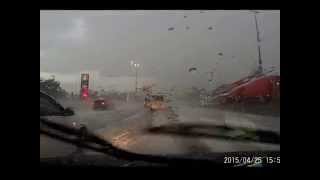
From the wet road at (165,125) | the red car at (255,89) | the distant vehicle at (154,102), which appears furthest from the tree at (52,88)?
the red car at (255,89)

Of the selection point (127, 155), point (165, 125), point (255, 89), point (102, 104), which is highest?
point (255, 89)

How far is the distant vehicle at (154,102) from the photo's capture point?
2912 millimetres

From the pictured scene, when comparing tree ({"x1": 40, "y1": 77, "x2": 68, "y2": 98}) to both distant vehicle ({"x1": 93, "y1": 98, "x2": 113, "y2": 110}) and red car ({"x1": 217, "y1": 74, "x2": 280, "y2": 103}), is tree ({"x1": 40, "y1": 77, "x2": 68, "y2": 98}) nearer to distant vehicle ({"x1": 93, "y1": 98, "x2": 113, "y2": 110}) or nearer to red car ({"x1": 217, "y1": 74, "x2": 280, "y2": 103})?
distant vehicle ({"x1": 93, "y1": 98, "x2": 113, "y2": 110})

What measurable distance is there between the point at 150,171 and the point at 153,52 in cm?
98

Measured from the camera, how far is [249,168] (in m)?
2.89

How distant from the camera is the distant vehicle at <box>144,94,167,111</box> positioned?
9.55 feet

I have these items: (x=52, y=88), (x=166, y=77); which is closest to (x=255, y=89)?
(x=166, y=77)

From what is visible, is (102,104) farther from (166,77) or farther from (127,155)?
(166,77)

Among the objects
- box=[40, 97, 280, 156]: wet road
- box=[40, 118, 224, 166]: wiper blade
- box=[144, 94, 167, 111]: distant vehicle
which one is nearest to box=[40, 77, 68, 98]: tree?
box=[40, 97, 280, 156]: wet road

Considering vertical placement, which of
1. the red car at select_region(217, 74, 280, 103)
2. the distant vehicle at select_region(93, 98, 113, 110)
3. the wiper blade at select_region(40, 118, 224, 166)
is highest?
the red car at select_region(217, 74, 280, 103)

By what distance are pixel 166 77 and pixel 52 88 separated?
935mm

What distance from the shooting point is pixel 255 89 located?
296 cm

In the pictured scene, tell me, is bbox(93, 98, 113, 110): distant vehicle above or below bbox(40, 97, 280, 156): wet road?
above
